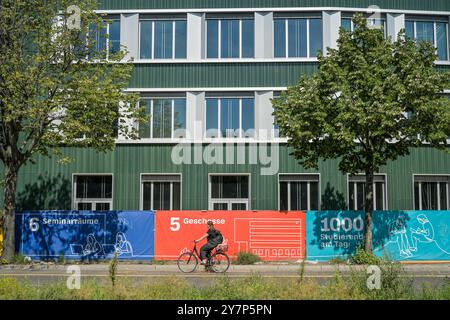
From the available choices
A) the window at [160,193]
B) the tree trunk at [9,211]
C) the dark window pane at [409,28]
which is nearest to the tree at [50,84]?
the tree trunk at [9,211]

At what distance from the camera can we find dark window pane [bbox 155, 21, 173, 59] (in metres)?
26.7

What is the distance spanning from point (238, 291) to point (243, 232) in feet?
→ 42.7

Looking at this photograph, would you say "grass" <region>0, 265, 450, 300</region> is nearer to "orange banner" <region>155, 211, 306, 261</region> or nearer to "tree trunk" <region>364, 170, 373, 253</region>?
"tree trunk" <region>364, 170, 373, 253</region>

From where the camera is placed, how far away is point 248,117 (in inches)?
1032

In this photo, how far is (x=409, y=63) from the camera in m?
19.5

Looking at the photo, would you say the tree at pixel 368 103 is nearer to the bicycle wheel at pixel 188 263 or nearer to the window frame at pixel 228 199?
the window frame at pixel 228 199

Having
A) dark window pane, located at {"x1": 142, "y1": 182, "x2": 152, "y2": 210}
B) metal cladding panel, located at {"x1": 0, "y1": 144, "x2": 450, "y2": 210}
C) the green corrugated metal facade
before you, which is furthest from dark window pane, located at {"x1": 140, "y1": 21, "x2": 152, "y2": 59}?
dark window pane, located at {"x1": 142, "y1": 182, "x2": 152, "y2": 210}

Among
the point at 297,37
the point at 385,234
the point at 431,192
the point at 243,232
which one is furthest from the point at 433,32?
the point at 243,232

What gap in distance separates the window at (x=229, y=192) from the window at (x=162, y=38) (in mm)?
6199

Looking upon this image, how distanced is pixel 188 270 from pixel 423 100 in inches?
386

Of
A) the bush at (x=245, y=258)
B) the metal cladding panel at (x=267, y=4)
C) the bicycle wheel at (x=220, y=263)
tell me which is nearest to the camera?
the bicycle wheel at (x=220, y=263)

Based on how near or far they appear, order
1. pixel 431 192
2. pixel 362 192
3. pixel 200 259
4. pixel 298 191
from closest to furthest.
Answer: pixel 200 259
pixel 298 191
pixel 362 192
pixel 431 192

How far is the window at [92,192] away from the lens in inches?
1023

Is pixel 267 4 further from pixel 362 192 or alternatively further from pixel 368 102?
pixel 362 192
